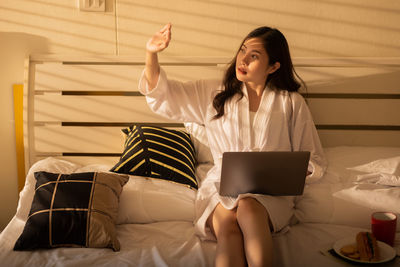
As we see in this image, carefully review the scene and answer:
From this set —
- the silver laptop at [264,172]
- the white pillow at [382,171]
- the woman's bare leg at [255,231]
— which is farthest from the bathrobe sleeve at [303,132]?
the woman's bare leg at [255,231]

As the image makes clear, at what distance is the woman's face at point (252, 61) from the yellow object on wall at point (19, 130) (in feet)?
4.53

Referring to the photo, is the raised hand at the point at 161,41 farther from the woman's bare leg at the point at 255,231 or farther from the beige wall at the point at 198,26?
the beige wall at the point at 198,26

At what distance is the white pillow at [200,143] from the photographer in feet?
8.05

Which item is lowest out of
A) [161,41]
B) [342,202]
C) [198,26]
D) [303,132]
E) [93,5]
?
[342,202]

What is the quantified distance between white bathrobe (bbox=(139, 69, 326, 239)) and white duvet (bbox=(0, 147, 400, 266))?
9 centimetres

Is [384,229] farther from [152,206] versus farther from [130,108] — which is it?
[130,108]

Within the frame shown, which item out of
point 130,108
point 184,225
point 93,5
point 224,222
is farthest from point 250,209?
point 93,5

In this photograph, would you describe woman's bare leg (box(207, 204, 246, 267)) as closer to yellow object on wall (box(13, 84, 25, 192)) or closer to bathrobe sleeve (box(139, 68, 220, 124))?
bathrobe sleeve (box(139, 68, 220, 124))

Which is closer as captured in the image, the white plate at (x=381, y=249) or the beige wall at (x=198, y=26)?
the white plate at (x=381, y=249)

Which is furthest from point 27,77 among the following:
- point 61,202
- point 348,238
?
point 348,238

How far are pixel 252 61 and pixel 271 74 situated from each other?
0.15 meters

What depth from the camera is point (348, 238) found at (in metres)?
1.64

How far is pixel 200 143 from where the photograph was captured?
247 centimetres

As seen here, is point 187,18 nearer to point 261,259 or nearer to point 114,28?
point 114,28
